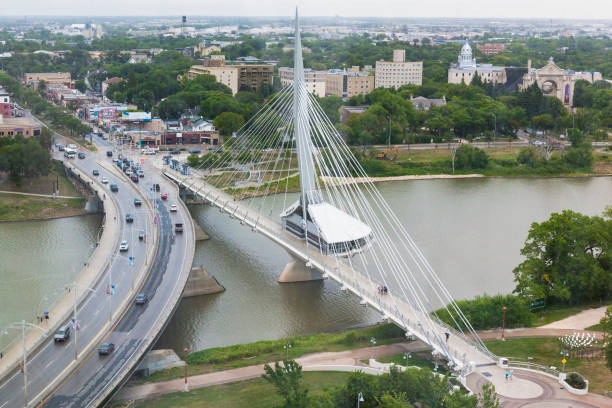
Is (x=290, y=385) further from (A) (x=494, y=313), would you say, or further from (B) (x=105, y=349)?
(A) (x=494, y=313)

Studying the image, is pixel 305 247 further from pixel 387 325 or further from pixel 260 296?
pixel 387 325

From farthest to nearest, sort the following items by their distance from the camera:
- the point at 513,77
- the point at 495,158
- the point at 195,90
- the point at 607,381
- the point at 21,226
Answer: the point at 513,77
the point at 195,90
the point at 495,158
the point at 21,226
the point at 607,381

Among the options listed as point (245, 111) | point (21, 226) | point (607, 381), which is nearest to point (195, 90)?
point (245, 111)

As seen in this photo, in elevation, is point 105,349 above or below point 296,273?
above

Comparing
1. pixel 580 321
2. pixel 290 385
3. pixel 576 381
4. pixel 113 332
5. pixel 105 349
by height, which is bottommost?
pixel 580 321

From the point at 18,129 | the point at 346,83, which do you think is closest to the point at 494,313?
the point at 18,129

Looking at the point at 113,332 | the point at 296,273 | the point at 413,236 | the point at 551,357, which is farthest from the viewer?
the point at 413,236

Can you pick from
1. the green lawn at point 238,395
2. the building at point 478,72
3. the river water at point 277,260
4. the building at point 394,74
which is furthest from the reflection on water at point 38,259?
the building at point 478,72
